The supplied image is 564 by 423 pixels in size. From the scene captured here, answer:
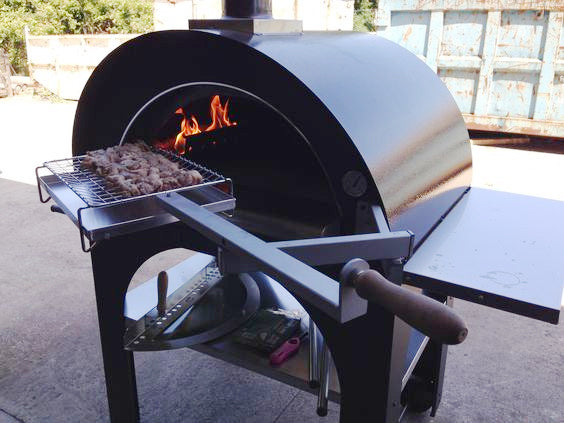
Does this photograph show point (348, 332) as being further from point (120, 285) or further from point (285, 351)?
point (120, 285)

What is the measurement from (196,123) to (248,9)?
406mm

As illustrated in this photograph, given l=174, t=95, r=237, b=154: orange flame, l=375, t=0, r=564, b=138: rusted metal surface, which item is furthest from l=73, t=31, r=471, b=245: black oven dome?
l=375, t=0, r=564, b=138: rusted metal surface

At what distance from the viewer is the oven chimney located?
145 centimetres

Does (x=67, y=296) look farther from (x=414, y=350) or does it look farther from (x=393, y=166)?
(x=393, y=166)

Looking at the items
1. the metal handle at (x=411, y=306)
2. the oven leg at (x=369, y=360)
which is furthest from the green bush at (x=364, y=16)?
the metal handle at (x=411, y=306)

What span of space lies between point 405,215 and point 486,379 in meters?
1.42

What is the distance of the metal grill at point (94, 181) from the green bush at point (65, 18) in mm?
10827

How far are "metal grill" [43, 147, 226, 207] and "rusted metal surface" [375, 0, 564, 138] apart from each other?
15.8 feet

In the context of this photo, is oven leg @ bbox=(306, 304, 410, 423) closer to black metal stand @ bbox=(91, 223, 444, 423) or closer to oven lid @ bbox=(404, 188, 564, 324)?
black metal stand @ bbox=(91, 223, 444, 423)

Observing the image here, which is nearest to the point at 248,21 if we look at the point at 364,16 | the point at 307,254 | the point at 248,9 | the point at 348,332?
the point at 248,9

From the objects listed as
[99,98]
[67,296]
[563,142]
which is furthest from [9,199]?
[563,142]

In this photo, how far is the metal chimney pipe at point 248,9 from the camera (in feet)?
5.05

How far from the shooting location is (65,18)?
11.8m

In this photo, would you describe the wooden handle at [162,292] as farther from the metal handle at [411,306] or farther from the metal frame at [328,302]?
the metal handle at [411,306]
